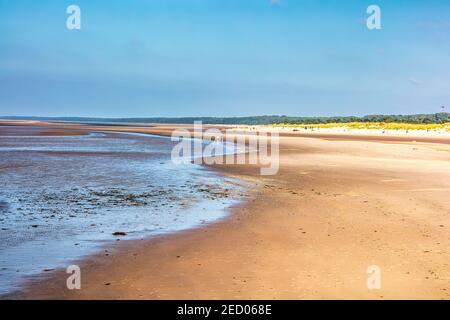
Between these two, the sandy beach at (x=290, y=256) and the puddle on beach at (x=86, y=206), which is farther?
the puddle on beach at (x=86, y=206)

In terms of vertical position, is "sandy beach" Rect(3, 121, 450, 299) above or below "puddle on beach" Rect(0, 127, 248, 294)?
below

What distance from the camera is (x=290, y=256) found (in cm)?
639

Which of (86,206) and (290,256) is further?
(86,206)

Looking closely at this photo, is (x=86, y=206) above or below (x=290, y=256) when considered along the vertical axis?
above

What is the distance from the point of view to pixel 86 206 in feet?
32.7

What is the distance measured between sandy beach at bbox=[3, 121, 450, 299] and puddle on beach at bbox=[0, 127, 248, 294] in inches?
21.4

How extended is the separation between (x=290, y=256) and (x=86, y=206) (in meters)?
5.49

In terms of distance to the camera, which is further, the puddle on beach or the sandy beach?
the puddle on beach

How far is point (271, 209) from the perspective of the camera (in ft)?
32.8

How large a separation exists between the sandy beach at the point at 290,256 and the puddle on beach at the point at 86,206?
0.54 meters

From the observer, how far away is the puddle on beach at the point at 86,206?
6.54 metres

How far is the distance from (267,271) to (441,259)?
263cm

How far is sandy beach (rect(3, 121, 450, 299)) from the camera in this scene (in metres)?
5.04
